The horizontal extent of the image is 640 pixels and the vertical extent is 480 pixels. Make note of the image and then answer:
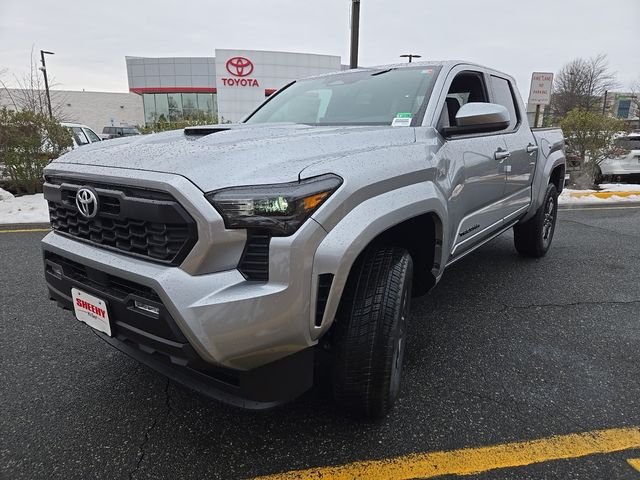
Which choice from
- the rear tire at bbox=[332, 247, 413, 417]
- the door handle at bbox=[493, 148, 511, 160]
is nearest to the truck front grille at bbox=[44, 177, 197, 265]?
the rear tire at bbox=[332, 247, 413, 417]

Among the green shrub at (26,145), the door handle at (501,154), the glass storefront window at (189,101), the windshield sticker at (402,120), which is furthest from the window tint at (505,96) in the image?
the glass storefront window at (189,101)

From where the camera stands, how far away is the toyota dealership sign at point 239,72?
104 ft

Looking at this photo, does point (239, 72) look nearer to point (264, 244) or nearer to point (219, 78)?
point (219, 78)

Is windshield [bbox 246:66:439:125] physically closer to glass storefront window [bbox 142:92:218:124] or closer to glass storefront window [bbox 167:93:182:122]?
glass storefront window [bbox 142:92:218:124]

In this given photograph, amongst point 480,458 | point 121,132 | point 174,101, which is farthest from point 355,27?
point 174,101

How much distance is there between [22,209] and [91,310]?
6.58 meters

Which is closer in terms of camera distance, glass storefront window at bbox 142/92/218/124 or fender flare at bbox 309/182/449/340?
fender flare at bbox 309/182/449/340

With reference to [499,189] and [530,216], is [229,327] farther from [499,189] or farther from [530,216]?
[530,216]

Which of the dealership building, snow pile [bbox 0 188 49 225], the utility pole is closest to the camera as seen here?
snow pile [bbox 0 188 49 225]

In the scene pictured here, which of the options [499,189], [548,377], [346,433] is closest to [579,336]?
[548,377]

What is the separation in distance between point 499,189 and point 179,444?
2.68 meters

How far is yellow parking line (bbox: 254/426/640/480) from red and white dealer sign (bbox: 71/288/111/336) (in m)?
0.92

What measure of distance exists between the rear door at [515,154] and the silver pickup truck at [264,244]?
99cm

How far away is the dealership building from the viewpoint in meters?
31.8
